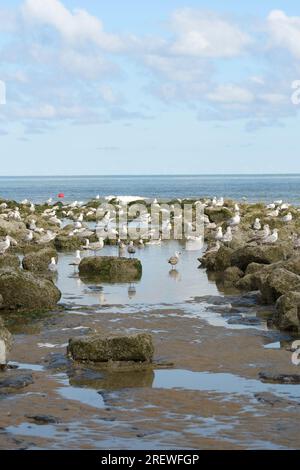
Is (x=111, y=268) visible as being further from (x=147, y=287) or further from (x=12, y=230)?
(x=12, y=230)

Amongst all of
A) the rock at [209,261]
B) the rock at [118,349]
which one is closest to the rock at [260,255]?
the rock at [209,261]

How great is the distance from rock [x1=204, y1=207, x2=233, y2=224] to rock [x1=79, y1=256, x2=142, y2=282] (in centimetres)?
2259

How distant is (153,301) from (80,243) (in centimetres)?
1574

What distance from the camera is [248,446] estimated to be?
404 inches

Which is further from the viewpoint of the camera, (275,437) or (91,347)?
(91,347)

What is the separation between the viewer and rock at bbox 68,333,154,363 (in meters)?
14.2

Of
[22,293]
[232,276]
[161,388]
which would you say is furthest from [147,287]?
[161,388]

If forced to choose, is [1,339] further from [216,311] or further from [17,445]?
[216,311]

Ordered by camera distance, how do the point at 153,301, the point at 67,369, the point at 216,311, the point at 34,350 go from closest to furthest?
the point at 67,369 < the point at 34,350 < the point at 216,311 < the point at 153,301

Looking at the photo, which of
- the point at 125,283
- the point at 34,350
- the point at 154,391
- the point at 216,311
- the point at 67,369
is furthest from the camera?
the point at 125,283

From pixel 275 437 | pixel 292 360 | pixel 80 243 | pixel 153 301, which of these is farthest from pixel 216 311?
pixel 80 243

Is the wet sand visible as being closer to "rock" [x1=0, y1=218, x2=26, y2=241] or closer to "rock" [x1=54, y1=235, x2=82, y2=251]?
"rock" [x1=54, y1=235, x2=82, y2=251]

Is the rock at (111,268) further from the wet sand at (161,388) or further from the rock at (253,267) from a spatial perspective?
the wet sand at (161,388)

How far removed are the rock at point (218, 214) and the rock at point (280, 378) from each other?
118ft
